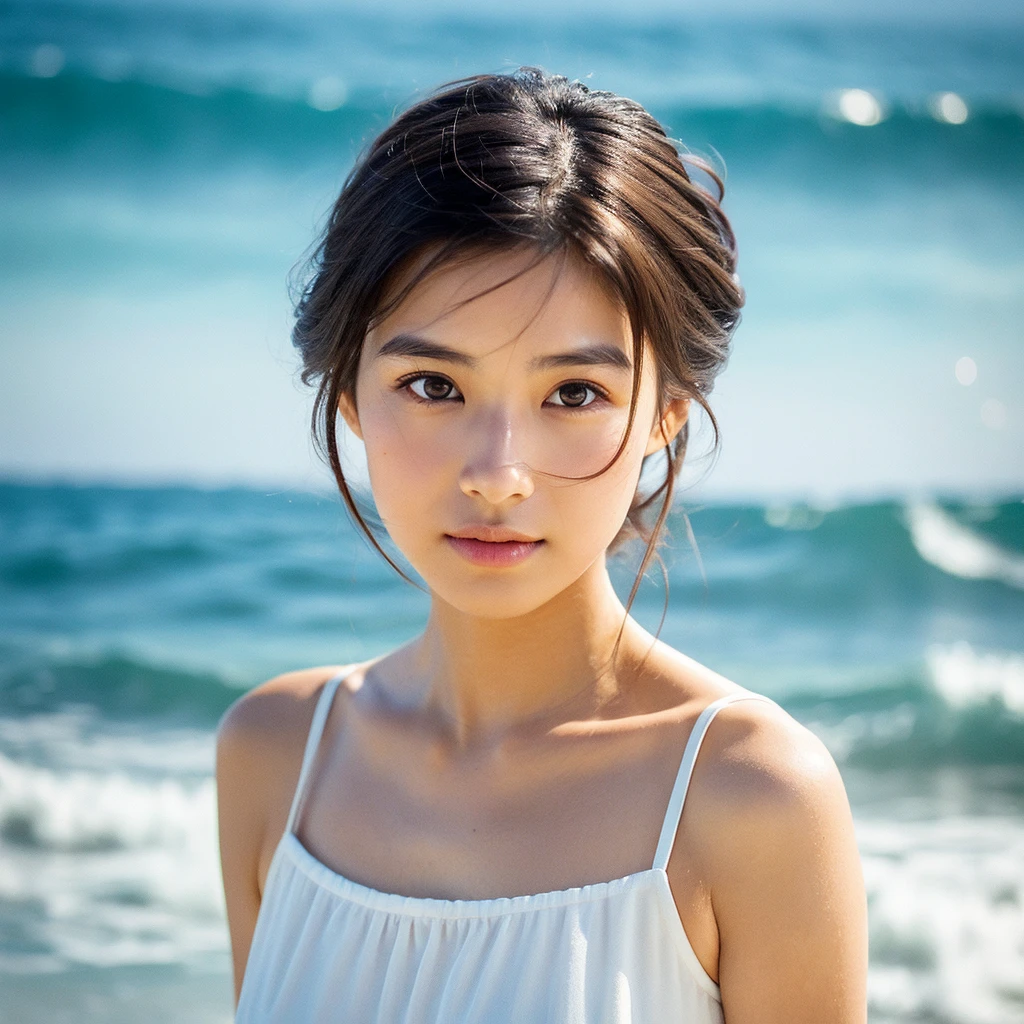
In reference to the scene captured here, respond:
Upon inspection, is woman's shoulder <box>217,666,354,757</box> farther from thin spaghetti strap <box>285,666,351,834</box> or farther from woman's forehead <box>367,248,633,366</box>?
woman's forehead <box>367,248,633,366</box>

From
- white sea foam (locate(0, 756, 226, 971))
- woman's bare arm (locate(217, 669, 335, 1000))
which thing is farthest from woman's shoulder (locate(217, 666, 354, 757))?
white sea foam (locate(0, 756, 226, 971))

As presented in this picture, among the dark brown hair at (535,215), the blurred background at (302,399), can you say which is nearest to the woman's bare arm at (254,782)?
the dark brown hair at (535,215)

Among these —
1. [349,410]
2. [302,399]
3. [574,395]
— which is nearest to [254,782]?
[349,410]

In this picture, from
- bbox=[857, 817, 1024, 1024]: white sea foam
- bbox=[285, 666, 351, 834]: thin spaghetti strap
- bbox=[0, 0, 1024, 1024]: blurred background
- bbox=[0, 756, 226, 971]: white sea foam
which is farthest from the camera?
bbox=[0, 0, 1024, 1024]: blurred background

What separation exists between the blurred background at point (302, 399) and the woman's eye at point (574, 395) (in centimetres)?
440

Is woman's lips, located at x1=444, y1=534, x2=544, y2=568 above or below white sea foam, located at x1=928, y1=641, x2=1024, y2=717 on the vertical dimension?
above

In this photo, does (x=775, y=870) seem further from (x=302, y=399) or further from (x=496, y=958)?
(x=302, y=399)

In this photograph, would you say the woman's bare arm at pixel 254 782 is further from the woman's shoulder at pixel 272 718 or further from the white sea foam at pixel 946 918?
the white sea foam at pixel 946 918

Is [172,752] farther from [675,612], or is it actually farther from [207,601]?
[675,612]

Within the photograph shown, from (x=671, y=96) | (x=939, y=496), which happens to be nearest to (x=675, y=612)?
(x=939, y=496)

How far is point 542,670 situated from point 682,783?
34cm

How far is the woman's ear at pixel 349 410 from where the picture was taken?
1.86 m

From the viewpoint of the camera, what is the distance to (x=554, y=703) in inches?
72.4

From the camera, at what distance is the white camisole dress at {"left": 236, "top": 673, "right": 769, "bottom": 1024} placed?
156 cm
